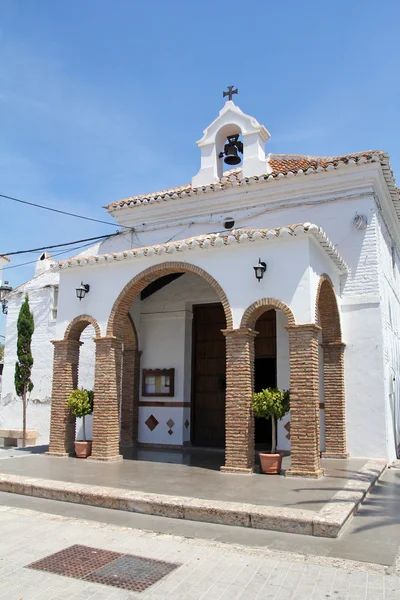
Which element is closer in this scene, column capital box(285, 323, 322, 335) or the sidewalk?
the sidewalk

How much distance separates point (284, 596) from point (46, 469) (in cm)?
569

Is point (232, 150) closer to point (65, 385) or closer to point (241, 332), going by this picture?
point (241, 332)

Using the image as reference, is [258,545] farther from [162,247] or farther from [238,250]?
[162,247]

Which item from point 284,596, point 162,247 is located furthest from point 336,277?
point 284,596

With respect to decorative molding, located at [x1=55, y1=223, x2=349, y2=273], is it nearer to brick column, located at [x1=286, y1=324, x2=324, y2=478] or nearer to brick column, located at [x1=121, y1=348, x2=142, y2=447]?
brick column, located at [x1=286, y1=324, x2=324, y2=478]

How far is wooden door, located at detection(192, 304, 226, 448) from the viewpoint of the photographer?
12258mm

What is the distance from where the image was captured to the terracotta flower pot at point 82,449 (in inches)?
390

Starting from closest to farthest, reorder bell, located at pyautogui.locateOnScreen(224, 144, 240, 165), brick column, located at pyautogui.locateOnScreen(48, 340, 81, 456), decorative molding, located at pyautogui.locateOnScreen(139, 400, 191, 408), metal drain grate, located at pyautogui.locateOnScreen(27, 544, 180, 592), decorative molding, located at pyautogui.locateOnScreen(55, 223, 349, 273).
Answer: metal drain grate, located at pyautogui.locateOnScreen(27, 544, 180, 592), decorative molding, located at pyautogui.locateOnScreen(55, 223, 349, 273), brick column, located at pyautogui.locateOnScreen(48, 340, 81, 456), decorative molding, located at pyautogui.locateOnScreen(139, 400, 191, 408), bell, located at pyautogui.locateOnScreen(224, 144, 240, 165)

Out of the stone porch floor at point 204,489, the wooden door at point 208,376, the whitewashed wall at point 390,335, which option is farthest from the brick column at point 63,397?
the whitewashed wall at point 390,335

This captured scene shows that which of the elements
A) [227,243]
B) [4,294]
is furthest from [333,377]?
[4,294]

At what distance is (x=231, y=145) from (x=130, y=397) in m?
6.67

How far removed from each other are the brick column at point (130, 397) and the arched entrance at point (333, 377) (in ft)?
15.4

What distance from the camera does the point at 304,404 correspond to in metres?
7.98

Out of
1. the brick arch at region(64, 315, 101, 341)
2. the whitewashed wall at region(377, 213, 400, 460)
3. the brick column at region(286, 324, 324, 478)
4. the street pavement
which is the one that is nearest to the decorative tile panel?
the brick arch at region(64, 315, 101, 341)
